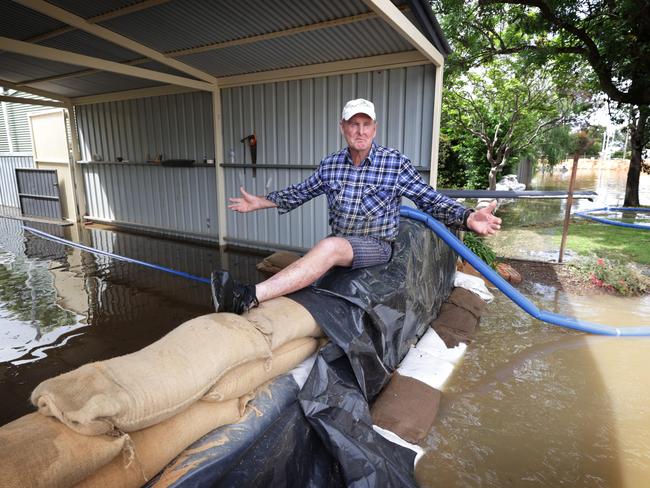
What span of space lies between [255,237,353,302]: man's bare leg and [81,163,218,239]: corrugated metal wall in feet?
16.2

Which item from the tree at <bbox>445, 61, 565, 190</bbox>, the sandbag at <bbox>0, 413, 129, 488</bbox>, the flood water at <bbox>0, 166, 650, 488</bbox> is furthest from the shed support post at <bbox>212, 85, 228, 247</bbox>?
the tree at <bbox>445, 61, 565, 190</bbox>

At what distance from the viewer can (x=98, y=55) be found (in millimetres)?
5535

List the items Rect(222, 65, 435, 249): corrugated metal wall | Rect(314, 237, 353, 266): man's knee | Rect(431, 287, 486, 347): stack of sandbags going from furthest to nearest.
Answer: Rect(222, 65, 435, 249): corrugated metal wall, Rect(431, 287, 486, 347): stack of sandbags, Rect(314, 237, 353, 266): man's knee

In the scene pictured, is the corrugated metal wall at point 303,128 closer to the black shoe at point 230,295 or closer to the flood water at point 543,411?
the flood water at point 543,411

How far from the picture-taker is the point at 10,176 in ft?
34.7

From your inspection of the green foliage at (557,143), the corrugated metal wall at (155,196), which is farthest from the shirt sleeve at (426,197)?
the green foliage at (557,143)

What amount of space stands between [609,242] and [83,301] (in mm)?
7803

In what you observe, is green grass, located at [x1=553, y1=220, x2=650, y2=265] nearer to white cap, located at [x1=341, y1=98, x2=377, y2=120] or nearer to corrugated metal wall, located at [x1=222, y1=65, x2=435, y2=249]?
corrugated metal wall, located at [x1=222, y1=65, x2=435, y2=249]

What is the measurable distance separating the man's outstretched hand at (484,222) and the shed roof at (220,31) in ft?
7.07

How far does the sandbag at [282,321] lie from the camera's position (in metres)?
1.80

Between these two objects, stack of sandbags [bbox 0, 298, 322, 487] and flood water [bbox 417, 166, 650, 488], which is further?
flood water [bbox 417, 166, 650, 488]

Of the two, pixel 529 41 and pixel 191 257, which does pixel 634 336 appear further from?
pixel 529 41

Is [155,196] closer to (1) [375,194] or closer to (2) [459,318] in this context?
(1) [375,194]

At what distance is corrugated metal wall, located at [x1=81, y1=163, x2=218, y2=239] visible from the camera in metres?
6.97
